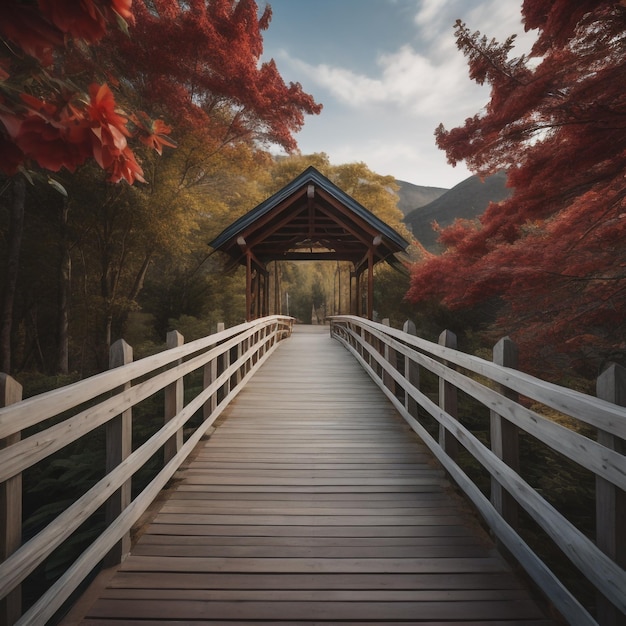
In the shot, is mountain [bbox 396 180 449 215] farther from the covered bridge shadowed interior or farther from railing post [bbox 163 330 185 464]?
railing post [bbox 163 330 185 464]

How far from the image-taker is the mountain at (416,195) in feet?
488

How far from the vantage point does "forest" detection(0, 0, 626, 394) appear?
123cm

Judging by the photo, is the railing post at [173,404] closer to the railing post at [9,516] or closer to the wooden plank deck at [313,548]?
the wooden plank deck at [313,548]

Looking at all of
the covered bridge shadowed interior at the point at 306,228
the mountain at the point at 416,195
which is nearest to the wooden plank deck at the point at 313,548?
the covered bridge shadowed interior at the point at 306,228

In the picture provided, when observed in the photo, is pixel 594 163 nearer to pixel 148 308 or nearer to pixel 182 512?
pixel 182 512

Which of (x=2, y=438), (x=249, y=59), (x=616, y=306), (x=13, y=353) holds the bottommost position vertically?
(x=13, y=353)

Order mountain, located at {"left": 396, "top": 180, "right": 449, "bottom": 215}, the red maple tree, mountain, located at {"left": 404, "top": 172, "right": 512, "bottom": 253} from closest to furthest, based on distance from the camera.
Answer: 1. the red maple tree
2. mountain, located at {"left": 404, "top": 172, "right": 512, "bottom": 253}
3. mountain, located at {"left": 396, "top": 180, "right": 449, "bottom": 215}

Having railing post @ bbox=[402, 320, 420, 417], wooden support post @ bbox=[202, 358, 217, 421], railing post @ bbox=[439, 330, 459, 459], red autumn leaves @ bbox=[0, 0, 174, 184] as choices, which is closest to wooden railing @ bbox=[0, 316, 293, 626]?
wooden support post @ bbox=[202, 358, 217, 421]

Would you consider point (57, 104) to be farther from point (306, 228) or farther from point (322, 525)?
point (306, 228)

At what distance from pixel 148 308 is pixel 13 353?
5403mm

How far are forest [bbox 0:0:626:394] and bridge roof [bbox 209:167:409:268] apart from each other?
149cm

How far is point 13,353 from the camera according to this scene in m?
16.1

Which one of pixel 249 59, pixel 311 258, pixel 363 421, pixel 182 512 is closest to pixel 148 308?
pixel 311 258

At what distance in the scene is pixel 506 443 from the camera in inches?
90.1
